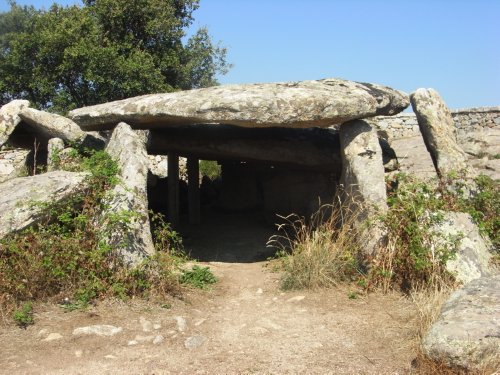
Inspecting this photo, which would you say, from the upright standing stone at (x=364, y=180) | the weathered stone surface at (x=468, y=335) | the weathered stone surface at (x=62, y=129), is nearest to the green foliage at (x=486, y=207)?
the upright standing stone at (x=364, y=180)

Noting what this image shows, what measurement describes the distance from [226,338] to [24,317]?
1884 millimetres

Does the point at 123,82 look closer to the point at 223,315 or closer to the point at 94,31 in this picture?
the point at 94,31

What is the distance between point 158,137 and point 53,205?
3.41 metres

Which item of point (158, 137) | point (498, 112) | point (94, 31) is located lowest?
point (158, 137)

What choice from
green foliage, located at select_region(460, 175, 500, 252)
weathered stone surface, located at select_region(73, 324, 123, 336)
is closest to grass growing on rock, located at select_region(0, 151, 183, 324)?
weathered stone surface, located at select_region(73, 324, 123, 336)

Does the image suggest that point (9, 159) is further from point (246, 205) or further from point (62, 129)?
point (246, 205)

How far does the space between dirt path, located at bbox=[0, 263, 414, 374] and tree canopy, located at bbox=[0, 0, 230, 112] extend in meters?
10.5

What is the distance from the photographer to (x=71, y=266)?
600 centimetres

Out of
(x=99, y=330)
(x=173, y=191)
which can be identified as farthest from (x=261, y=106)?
(x=173, y=191)

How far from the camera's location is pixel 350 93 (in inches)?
314

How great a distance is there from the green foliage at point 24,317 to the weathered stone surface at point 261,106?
334cm

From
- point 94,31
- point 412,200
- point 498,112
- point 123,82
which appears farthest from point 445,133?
point 498,112

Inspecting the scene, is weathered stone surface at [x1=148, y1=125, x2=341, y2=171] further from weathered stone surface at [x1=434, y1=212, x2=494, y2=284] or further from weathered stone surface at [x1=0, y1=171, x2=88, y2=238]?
weathered stone surface at [x1=434, y1=212, x2=494, y2=284]

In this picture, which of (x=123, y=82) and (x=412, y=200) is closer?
(x=412, y=200)
